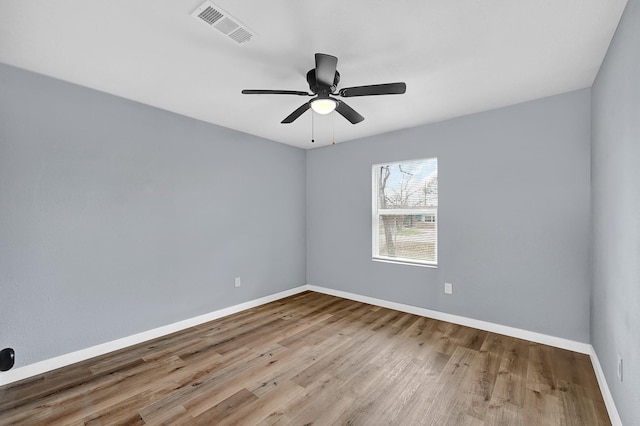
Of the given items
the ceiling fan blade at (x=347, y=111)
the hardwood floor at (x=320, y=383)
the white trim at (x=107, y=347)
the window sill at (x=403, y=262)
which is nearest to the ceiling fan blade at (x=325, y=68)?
the ceiling fan blade at (x=347, y=111)

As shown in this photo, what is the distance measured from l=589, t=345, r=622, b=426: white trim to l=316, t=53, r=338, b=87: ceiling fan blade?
2767 millimetres

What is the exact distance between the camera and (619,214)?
1.68 metres

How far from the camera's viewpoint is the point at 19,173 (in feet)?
7.27

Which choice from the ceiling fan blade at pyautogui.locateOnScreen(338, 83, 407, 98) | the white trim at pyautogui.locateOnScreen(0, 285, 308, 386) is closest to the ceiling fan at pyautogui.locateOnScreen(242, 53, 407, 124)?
the ceiling fan blade at pyautogui.locateOnScreen(338, 83, 407, 98)

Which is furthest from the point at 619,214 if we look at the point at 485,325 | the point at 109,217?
the point at 109,217

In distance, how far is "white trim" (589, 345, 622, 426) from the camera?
1.69 meters

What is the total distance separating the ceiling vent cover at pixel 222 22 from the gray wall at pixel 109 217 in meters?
1.70

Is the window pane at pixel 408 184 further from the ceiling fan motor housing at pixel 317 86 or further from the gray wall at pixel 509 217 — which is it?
the ceiling fan motor housing at pixel 317 86

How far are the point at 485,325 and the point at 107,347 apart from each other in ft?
13.0

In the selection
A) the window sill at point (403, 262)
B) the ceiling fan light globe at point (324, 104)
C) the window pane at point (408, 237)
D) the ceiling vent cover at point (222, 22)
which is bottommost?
the window sill at point (403, 262)

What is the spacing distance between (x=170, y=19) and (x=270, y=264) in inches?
128

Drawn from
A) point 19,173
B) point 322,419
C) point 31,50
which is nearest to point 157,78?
point 31,50

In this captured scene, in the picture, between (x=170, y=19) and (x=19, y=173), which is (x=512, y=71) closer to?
(x=170, y=19)

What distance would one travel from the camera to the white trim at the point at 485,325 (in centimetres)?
264
